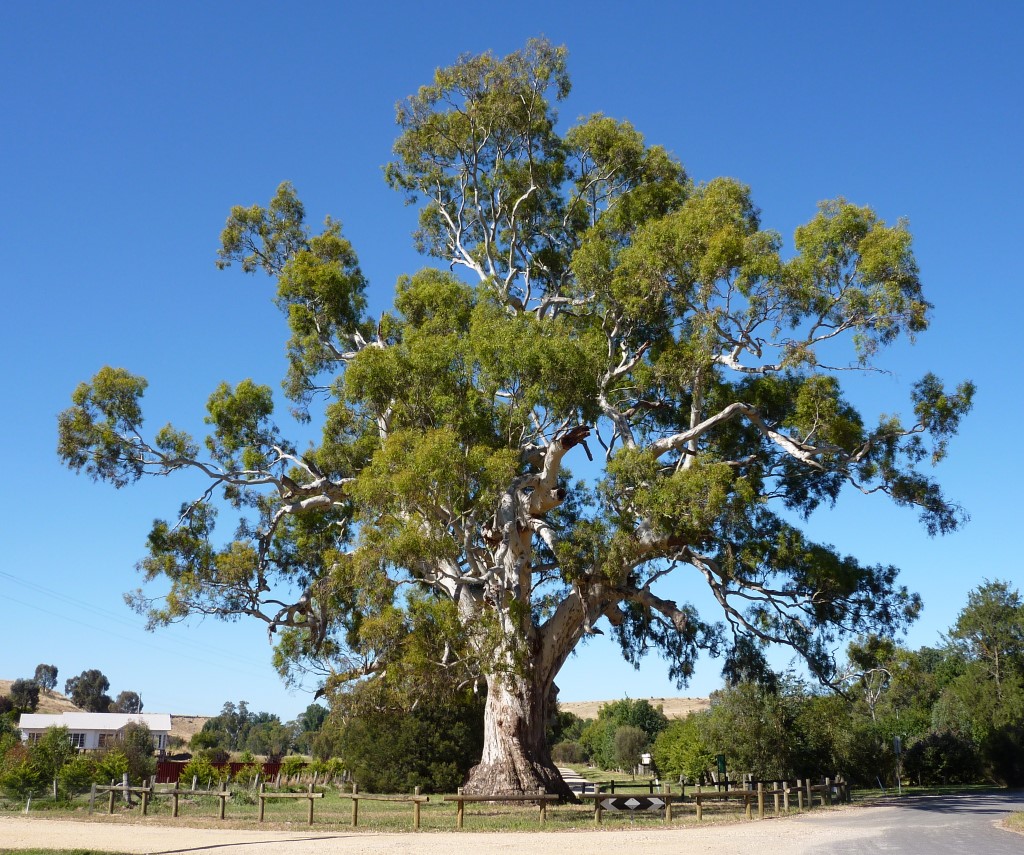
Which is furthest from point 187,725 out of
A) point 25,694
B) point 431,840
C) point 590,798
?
point 431,840

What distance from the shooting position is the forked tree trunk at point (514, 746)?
24.0m

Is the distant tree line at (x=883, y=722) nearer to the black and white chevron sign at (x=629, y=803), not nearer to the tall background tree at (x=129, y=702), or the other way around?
the black and white chevron sign at (x=629, y=803)

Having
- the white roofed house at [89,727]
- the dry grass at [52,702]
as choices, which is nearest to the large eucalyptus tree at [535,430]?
the white roofed house at [89,727]

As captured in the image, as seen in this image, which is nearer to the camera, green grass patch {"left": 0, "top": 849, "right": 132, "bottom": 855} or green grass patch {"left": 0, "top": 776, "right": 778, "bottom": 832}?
green grass patch {"left": 0, "top": 849, "right": 132, "bottom": 855}

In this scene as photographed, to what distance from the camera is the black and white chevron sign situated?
63.6 ft

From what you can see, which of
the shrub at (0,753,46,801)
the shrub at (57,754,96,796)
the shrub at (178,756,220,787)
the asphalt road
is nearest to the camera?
the asphalt road

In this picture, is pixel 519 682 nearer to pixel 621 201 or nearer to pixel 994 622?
pixel 621 201

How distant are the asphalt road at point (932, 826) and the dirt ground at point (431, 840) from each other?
466 millimetres

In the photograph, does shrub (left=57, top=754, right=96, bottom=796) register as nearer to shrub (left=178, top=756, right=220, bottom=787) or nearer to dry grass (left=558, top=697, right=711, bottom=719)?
shrub (left=178, top=756, right=220, bottom=787)

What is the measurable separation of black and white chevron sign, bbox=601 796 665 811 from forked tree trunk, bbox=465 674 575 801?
4295mm

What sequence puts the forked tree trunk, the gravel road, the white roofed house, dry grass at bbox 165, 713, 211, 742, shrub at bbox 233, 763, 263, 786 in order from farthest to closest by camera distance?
dry grass at bbox 165, 713, 211, 742, the white roofed house, shrub at bbox 233, 763, 263, 786, the forked tree trunk, the gravel road

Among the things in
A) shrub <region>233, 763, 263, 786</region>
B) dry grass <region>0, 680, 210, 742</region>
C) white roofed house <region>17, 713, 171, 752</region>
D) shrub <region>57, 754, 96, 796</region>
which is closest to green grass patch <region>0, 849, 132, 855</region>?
shrub <region>57, 754, 96, 796</region>

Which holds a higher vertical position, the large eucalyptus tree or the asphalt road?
the large eucalyptus tree

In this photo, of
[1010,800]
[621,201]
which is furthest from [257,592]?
[1010,800]
